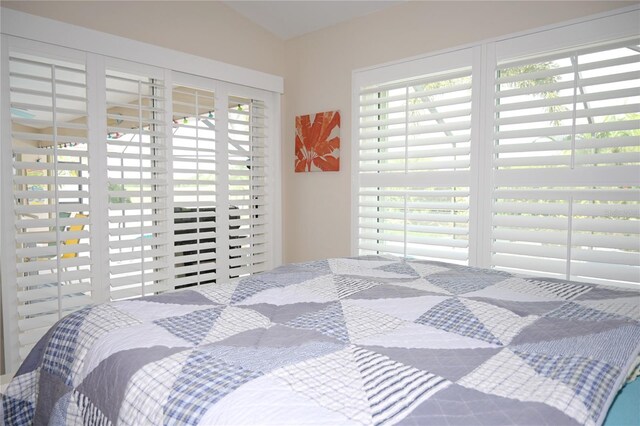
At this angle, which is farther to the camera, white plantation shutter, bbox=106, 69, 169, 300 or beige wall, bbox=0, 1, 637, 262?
white plantation shutter, bbox=106, 69, 169, 300

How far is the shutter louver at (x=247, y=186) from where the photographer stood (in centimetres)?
341

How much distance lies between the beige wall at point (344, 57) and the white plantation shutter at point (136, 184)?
121 cm

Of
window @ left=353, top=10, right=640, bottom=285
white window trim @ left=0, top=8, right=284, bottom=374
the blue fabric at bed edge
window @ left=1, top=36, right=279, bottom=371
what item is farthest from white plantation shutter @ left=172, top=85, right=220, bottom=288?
the blue fabric at bed edge

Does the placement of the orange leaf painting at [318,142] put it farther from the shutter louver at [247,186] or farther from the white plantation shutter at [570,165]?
the white plantation shutter at [570,165]

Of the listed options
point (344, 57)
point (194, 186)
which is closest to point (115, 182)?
point (194, 186)

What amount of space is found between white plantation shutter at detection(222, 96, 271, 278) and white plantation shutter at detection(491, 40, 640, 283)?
1.87 metres

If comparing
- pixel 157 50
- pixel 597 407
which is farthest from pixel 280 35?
pixel 597 407

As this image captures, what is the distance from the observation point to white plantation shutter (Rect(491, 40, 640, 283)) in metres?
2.18

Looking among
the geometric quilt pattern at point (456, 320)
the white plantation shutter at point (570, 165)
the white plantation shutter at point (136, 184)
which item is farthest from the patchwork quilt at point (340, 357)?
the white plantation shutter at point (136, 184)

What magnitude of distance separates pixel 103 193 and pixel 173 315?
177cm

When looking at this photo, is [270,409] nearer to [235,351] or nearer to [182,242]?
[235,351]

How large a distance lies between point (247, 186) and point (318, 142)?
2.31 ft

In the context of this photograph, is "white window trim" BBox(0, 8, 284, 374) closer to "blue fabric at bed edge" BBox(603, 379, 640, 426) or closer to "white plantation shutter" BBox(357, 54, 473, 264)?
"white plantation shutter" BBox(357, 54, 473, 264)

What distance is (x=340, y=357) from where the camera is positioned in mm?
867
